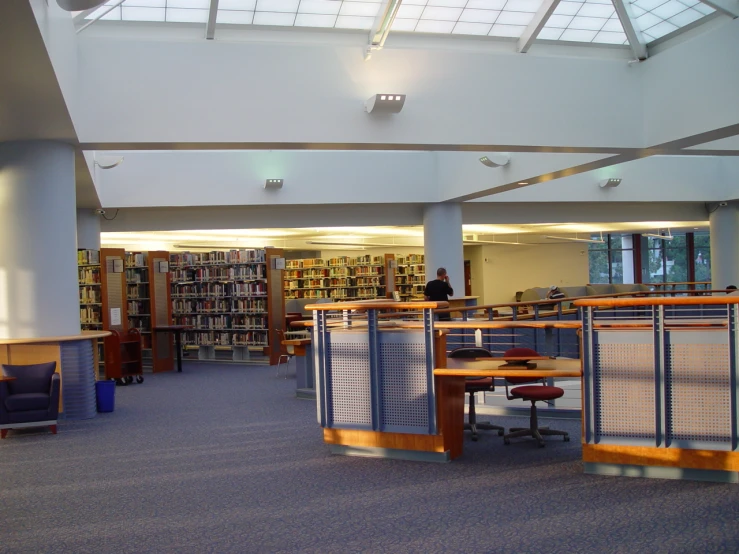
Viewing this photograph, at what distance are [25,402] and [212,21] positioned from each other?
4.76m

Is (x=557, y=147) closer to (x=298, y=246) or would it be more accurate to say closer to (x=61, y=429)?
(x=61, y=429)

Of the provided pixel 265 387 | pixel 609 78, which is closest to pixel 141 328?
pixel 265 387

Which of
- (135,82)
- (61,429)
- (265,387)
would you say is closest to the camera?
(61,429)

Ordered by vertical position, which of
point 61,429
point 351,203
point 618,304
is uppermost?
point 351,203

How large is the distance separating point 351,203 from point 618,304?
10.4 metres

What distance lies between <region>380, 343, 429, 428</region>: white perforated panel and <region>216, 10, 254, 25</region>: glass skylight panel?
5068 mm

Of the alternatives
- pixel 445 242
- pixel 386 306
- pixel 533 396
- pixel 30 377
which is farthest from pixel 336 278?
pixel 386 306

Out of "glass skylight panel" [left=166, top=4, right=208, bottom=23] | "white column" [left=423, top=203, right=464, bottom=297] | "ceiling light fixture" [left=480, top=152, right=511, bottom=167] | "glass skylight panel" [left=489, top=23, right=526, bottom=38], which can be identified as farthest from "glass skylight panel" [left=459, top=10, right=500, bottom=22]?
"white column" [left=423, top=203, right=464, bottom=297]

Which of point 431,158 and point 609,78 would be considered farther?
point 431,158

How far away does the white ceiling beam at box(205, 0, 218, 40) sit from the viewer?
8711mm

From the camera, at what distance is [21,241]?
8375mm

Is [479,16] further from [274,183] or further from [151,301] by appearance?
[151,301]

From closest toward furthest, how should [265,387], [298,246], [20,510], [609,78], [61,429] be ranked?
[20,510], [61,429], [609,78], [265,387], [298,246]

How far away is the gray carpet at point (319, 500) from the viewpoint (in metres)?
4.12
